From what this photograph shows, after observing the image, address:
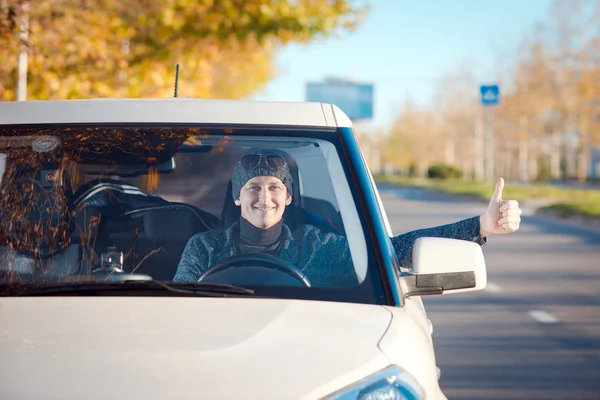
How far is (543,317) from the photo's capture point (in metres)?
9.22

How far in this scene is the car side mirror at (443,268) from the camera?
2883mm

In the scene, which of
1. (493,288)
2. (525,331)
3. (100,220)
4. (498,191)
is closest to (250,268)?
(100,220)

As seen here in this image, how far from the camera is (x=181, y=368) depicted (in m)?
2.38

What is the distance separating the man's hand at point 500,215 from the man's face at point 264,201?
2.50 feet

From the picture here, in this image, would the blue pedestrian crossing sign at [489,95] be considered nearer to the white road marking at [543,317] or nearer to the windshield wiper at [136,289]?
the white road marking at [543,317]

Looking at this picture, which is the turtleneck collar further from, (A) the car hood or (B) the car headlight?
(B) the car headlight

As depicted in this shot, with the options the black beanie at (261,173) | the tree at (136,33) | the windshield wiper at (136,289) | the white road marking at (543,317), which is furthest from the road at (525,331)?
the tree at (136,33)

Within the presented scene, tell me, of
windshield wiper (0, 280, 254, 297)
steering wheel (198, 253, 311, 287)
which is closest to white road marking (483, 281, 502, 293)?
steering wheel (198, 253, 311, 287)

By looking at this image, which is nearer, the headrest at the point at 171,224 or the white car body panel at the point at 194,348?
the white car body panel at the point at 194,348

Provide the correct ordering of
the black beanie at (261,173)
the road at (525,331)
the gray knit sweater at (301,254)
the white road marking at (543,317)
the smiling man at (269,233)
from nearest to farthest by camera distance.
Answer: the gray knit sweater at (301,254) → the smiling man at (269,233) → the black beanie at (261,173) → the road at (525,331) → the white road marking at (543,317)

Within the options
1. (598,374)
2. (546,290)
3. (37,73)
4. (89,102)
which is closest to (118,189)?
(89,102)

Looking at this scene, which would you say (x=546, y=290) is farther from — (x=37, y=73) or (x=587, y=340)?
(x=37, y=73)

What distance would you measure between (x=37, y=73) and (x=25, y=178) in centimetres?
1144

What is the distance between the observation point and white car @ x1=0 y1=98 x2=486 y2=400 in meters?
2.38
